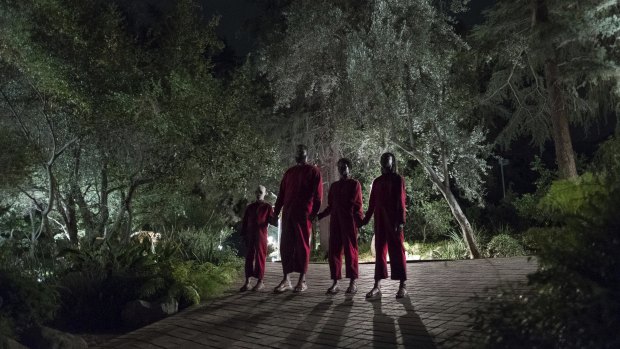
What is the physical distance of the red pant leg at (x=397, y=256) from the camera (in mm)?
7316

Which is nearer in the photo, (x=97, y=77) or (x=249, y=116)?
(x=97, y=77)

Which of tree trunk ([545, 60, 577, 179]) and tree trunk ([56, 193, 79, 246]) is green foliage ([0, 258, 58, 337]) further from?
tree trunk ([545, 60, 577, 179])

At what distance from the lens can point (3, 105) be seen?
11.6 m

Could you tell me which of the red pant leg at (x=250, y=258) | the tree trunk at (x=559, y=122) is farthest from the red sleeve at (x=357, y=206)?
the tree trunk at (x=559, y=122)

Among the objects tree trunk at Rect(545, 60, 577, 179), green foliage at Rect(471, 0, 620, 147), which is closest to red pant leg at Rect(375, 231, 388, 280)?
green foliage at Rect(471, 0, 620, 147)

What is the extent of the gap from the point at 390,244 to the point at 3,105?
8.45 m

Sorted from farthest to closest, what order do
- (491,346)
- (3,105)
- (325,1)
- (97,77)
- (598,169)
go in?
(325,1), (3,105), (97,77), (598,169), (491,346)

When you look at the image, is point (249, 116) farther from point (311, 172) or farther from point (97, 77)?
point (311, 172)

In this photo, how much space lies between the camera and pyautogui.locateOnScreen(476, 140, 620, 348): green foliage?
3.36 meters

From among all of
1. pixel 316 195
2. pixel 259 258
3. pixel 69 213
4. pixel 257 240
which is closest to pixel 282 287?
pixel 259 258

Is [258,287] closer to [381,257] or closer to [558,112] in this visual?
[381,257]

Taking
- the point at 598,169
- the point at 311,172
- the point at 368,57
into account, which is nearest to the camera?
the point at 598,169

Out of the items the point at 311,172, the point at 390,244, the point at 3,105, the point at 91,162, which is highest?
the point at 3,105

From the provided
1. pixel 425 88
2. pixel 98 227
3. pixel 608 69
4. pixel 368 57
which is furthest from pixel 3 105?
pixel 608 69
